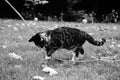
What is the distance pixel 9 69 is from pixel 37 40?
2.67 feet

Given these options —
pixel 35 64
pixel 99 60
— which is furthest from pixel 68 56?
pixel 35 64

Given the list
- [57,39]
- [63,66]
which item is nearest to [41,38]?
[57,39]

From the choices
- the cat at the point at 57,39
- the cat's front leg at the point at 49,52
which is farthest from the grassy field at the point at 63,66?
the cat at the point at 57,39

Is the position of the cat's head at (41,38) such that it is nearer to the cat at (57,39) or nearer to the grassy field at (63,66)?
the cat at (57,39)

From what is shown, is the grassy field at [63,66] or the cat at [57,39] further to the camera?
the cat at [57,39]

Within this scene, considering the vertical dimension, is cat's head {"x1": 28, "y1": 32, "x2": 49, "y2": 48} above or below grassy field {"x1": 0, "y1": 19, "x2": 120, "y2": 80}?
above

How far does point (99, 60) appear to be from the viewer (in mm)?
3725

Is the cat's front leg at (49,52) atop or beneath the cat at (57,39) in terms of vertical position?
beneath

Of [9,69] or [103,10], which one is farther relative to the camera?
[103,10]

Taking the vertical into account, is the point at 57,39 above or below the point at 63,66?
above

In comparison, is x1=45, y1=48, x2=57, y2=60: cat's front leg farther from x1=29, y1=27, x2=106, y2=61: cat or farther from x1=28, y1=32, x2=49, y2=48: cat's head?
x1=28, y1=32, x2=49, y2=48: cat's head

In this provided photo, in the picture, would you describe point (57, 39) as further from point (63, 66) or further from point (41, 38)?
point (63, 66)

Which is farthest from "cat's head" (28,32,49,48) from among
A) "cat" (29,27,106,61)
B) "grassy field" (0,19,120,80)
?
"grassy field" (0,19,120,80)

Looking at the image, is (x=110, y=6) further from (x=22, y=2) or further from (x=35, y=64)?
(x=35, y=64)
